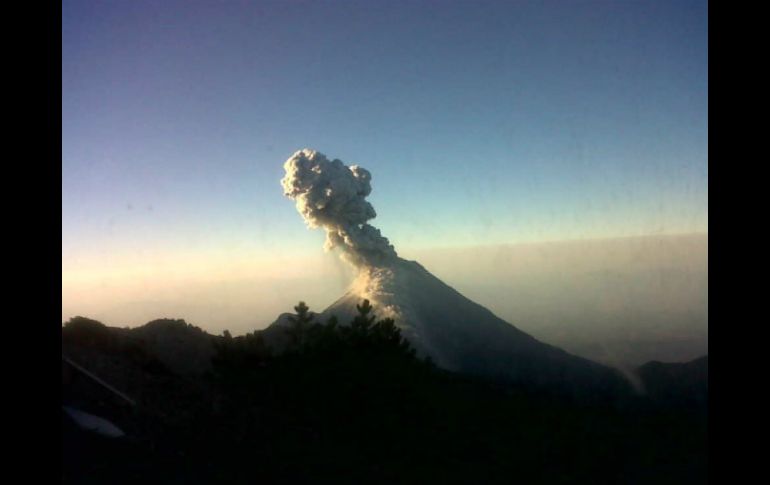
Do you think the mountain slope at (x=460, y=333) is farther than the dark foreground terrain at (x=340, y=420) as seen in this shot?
Yes

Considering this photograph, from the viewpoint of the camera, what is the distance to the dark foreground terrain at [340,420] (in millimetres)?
5336

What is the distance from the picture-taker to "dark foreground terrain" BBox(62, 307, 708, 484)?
5.34 metres

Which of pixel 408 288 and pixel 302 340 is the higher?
pixel 408 288

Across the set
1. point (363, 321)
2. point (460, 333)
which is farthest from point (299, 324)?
point (460, 333)

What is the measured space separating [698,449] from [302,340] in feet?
13.5

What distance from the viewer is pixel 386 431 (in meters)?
6.10

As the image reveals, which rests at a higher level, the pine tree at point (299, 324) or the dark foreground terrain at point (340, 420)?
the pine tree at point (299, 324)

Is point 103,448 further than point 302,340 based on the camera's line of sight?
No

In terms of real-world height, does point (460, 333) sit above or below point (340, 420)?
above

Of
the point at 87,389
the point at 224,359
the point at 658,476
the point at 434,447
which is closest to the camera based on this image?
the point at 658,476

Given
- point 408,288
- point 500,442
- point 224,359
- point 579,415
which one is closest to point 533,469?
point 500,442

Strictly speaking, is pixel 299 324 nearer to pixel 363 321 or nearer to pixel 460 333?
pixel 363 321

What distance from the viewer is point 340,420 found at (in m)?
6.36

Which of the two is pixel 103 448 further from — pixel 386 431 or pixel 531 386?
pixel 531 386
